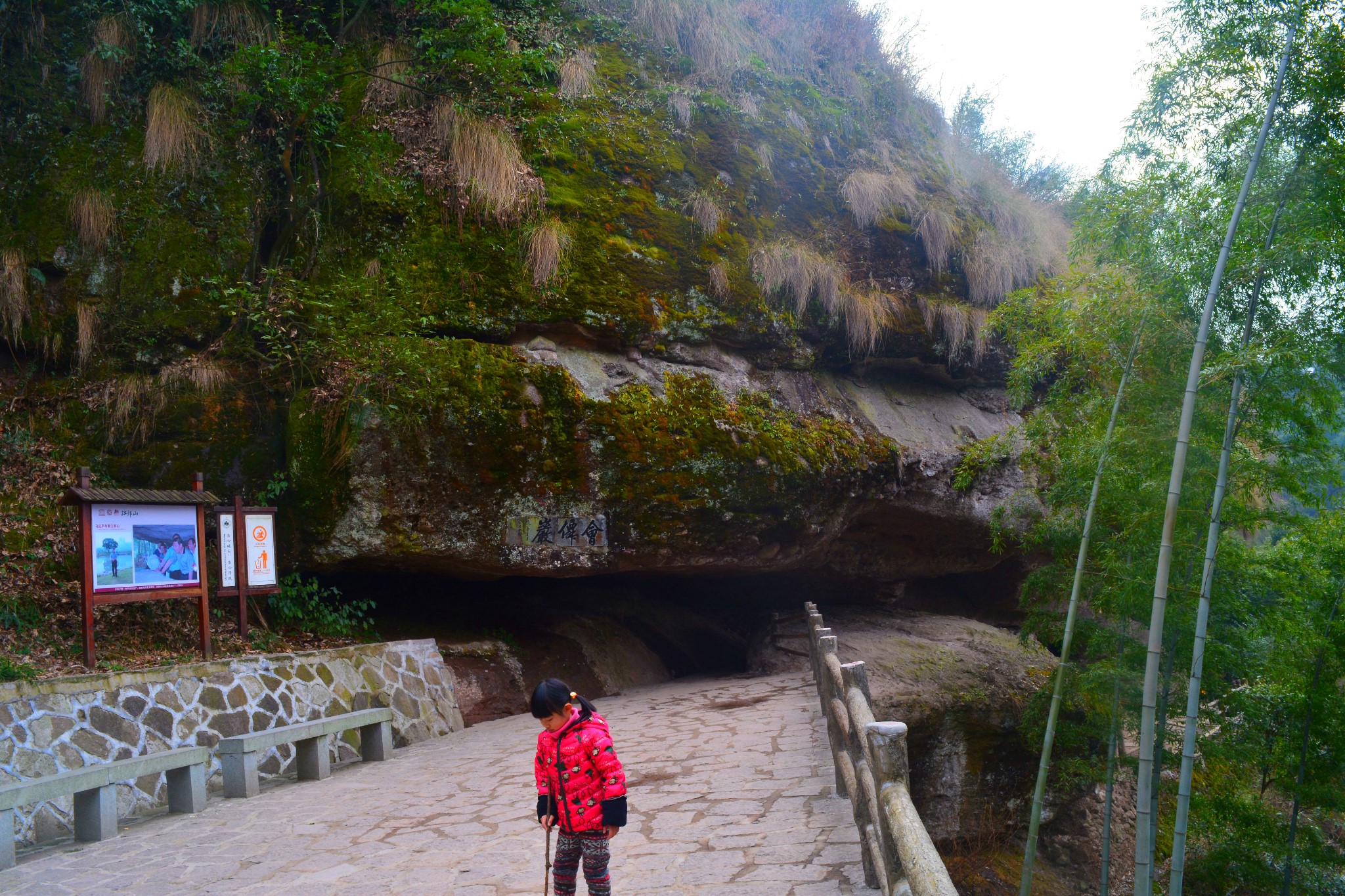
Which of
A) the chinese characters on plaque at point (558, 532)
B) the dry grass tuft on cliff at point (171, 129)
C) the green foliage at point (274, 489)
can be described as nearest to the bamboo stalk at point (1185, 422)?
the chinese characters on plaque at point (558, 532)

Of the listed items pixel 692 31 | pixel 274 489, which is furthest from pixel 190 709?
pixel 692 31

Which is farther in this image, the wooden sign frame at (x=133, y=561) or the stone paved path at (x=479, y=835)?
the wooden sign frame at (x=133, y=561)

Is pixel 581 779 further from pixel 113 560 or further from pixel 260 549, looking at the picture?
pixel 260 549

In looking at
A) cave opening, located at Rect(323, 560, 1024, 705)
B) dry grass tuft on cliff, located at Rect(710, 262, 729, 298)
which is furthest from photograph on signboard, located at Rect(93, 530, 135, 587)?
dry grass tuft on cliff, located at Rect(710, 262, 729, 298)

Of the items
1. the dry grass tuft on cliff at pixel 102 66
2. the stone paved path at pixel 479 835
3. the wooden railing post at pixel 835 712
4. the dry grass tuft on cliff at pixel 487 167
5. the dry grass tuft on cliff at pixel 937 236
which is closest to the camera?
the stone paved path at pixel 479 835

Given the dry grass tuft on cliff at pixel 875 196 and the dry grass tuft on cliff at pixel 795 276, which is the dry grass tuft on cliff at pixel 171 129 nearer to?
the dry grass tuft on cliff at pixel 795 276

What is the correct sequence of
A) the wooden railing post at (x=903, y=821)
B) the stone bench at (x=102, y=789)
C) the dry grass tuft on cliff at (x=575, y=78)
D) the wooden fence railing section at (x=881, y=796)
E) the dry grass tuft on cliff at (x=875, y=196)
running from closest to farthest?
1. the wooden railing post at (x=903, y=821)
2. the wooden fence railing section at (x=881, y=796)
3. the stone bench at (x=102, y=789)
4. the dry grass tuft on cliff at (x=575, y=78)
5. the dry grass tuft on cliff at (x=875, y=196)

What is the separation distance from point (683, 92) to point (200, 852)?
33.8 ft

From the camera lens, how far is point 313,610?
805 centimetres

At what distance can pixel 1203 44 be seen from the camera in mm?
6199

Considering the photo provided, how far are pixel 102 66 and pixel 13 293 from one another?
2720 millimetres

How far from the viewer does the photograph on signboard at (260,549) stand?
271 inches

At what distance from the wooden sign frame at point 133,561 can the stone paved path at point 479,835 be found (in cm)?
135

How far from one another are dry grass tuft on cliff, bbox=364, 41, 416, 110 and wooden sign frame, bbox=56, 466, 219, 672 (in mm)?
5174
